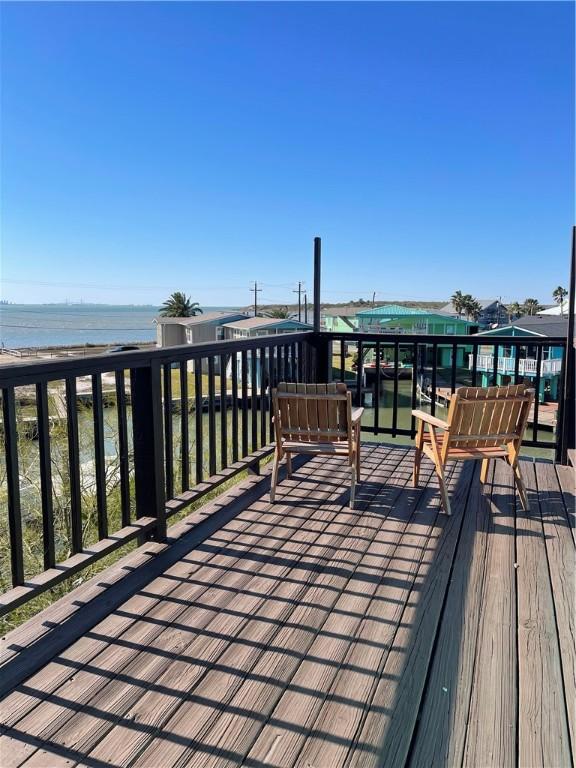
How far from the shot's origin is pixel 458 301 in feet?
214

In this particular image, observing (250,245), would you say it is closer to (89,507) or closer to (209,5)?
(209,5)

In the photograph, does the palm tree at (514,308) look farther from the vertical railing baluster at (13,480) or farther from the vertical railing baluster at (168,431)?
the vertical railing baluster at (13,480)

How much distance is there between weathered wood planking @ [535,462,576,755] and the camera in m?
1.53

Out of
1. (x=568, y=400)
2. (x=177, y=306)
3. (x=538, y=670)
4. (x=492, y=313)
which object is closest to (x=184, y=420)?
(x=538, y=670)

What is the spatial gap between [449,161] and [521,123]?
9595 mm

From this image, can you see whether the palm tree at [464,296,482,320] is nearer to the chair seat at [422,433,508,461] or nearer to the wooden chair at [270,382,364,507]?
the chair seat at [422,433,508,461]

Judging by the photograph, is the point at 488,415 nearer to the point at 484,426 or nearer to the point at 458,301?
the point at 484,426

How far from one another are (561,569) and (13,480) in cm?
237

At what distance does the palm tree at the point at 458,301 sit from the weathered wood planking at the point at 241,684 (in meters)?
67.5

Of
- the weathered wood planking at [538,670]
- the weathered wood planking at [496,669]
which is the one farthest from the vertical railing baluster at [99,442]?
the weathered wood planking at [538,670]

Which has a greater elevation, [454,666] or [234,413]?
[234,413]

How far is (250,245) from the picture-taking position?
2016 inches

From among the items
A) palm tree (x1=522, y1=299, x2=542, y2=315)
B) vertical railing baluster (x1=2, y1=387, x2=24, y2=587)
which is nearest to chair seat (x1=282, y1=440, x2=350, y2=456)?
vertical railing baluster (x1=2, y1=387, x2=24, y2=587)

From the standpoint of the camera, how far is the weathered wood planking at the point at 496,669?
127cm
